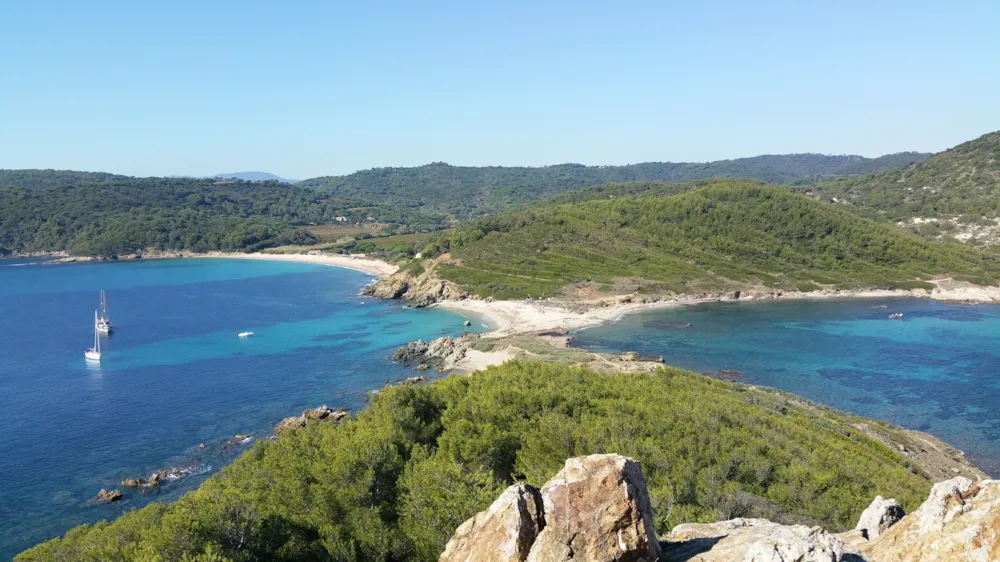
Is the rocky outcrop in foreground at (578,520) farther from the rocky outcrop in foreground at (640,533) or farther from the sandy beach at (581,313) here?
the sandy beach at (581,313)

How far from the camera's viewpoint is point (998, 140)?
536 feet

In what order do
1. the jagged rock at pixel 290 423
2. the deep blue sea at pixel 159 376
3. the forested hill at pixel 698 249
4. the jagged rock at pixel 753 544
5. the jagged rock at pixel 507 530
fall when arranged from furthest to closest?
the forested hill at pixel 698 249 < the jagged rock at pixel 290 423 < the deep blue sea at pixel 159 376 < the jagged rock at pixel 507 530 < the jagged rock at pixel 753 544

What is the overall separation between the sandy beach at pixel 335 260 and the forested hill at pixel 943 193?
12220 centimetres

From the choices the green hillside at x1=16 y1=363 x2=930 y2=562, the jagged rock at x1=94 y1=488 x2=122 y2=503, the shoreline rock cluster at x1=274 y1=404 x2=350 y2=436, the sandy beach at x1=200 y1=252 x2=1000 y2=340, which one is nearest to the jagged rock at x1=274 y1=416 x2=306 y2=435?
the shoreline rock cluster at x1=274 y1=404 x2=350 y2=436

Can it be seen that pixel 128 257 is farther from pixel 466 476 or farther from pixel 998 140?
pixel 998 140

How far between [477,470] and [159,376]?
54715 mm

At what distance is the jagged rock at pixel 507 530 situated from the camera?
1020 cm

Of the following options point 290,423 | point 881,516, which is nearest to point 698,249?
point 290,423

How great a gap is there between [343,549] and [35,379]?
204ft

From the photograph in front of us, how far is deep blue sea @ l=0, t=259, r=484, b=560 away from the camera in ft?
127

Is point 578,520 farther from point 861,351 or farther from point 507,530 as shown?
point 861,351

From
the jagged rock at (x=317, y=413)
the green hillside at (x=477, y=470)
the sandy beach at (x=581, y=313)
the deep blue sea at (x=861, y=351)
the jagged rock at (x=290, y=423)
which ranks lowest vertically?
the deep blue sea at (x=861, y=351)

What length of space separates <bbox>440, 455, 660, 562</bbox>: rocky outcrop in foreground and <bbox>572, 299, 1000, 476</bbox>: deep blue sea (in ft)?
133

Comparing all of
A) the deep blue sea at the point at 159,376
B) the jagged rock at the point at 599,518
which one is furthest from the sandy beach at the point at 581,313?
the jagged rock at the point at 599,518
